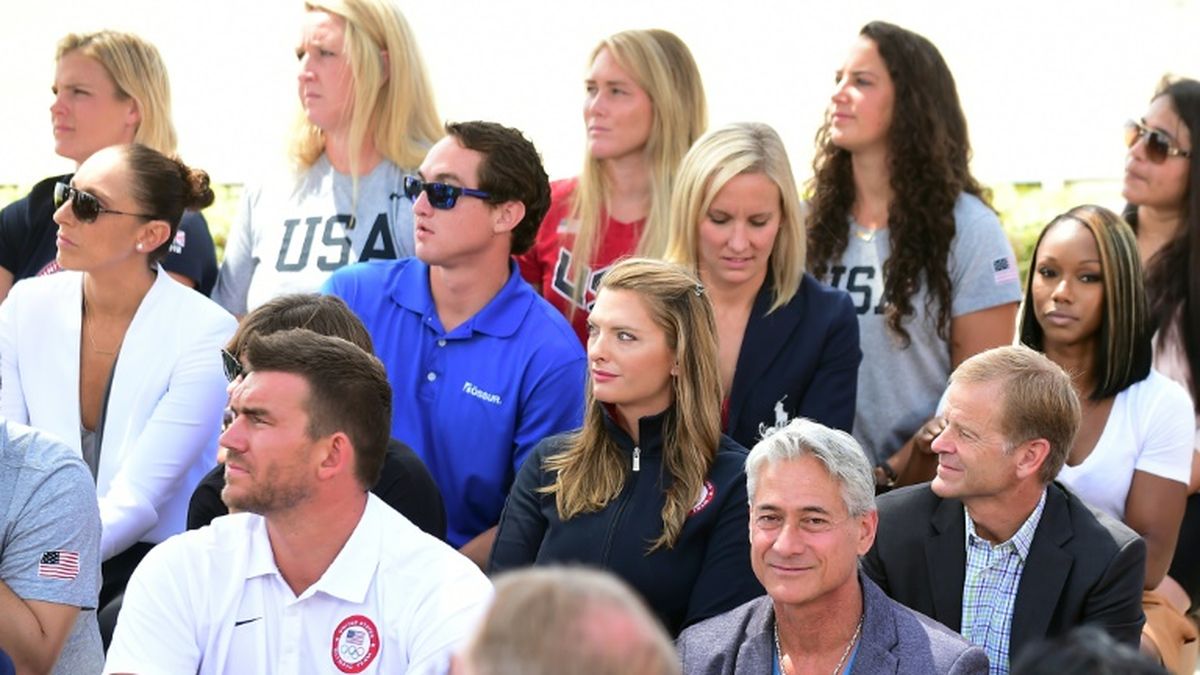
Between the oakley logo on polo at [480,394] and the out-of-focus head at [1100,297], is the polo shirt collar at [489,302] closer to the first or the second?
the oakley logo on polo at [480,394]

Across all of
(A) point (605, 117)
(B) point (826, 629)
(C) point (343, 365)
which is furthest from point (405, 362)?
(B) point (826, 629)

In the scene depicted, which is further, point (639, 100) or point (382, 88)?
point (382, 88)

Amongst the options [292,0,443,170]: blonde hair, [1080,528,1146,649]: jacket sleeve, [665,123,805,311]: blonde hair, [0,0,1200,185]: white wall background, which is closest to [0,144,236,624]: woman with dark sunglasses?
[292,0,443,170]: blonde hair

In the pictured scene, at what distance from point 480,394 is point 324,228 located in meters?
1.07

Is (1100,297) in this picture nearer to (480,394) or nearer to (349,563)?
(480,394)

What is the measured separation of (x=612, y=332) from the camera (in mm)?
4367

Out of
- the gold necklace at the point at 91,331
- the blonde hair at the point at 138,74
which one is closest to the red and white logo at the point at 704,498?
the gold necklace at the point at 91,331

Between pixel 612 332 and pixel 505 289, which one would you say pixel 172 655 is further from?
pixel 505 289

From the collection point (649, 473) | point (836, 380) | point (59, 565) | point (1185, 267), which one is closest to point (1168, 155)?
point (1185, 267)

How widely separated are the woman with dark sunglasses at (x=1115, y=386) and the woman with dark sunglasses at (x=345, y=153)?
2.06 meters

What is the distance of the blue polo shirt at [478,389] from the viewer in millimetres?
4848

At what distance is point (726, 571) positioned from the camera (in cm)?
406

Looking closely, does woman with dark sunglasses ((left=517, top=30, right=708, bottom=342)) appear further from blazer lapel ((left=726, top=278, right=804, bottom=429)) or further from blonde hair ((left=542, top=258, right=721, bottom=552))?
blonde hair ((left=542, top=258, right=721, bottom=552))

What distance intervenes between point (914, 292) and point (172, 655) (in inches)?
105
